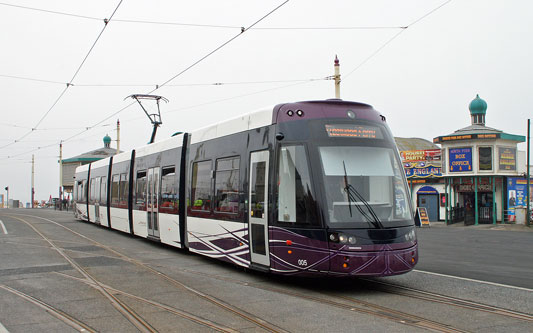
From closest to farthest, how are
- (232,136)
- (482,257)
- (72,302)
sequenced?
(72,302) < (232,136) < (482,257)

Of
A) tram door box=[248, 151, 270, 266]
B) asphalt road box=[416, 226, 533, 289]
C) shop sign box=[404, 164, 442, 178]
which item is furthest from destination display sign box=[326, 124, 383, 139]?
shop sign box=[404, 164, 442, 178]

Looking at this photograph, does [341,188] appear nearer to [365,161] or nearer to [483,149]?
[365,161]

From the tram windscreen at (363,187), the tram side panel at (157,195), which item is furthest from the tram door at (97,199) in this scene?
the tram windscreen at (363,187)

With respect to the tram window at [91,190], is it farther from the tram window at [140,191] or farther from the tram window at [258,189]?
the tram window at [258,189]

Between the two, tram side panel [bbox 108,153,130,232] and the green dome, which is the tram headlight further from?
the green dome

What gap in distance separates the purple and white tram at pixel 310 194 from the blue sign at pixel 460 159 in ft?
84.9

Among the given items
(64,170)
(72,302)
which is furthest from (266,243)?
(64,170)

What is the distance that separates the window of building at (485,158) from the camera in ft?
108

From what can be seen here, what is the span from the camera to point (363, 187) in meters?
8.56

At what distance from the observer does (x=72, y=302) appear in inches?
312

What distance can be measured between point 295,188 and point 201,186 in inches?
164

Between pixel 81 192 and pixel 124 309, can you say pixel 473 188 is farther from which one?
pixel 124 309

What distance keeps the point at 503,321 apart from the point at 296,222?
345 centimetres

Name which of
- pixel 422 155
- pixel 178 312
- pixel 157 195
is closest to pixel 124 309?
pixel 178 312
